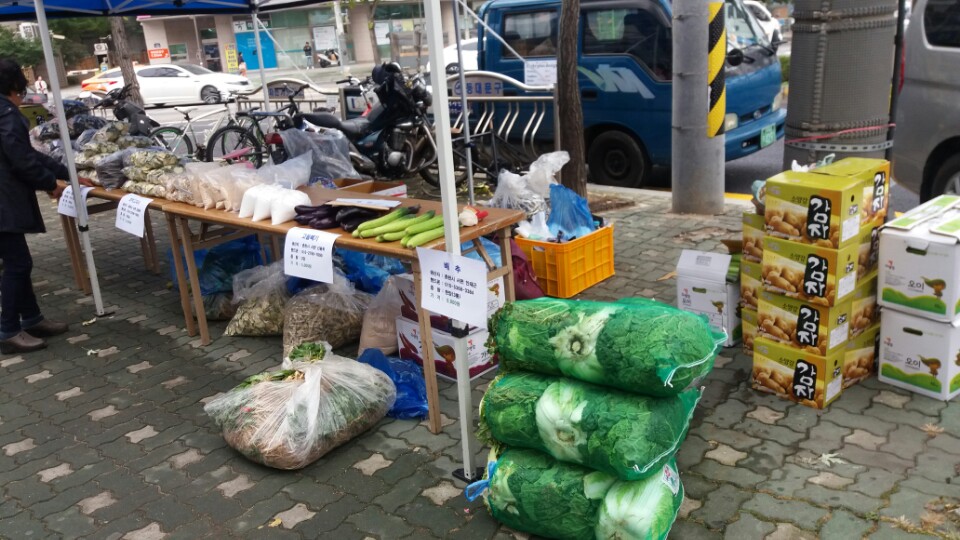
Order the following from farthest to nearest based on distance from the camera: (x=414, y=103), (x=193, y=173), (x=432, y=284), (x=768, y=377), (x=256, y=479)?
(x=414, y=103) → (x=193, y=173) → (x=768, y=377) → (x=256, y=479) → (x=432, y=284)

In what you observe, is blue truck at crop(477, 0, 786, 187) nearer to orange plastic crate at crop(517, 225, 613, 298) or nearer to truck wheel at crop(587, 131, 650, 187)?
truck wheel at crop(587, 131, 650, 187)

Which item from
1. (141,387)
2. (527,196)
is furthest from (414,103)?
(141,387)

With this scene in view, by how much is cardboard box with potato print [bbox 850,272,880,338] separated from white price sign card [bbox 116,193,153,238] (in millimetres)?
4138

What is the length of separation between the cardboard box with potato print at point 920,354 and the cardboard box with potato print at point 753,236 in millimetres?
654

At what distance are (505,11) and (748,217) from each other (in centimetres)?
612

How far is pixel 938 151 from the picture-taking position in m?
5.40

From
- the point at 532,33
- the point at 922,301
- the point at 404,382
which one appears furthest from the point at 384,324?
the point at 532,33

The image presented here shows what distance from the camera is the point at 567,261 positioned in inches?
192

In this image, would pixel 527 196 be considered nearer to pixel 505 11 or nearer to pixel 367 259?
pixel 367 259

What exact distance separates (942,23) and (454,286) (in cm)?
440

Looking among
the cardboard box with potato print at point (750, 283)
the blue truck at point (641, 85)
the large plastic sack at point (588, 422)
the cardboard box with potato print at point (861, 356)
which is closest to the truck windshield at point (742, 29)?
the blue truck at point (641, 85)

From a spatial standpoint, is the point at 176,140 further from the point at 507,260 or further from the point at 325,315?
the point at 507,260

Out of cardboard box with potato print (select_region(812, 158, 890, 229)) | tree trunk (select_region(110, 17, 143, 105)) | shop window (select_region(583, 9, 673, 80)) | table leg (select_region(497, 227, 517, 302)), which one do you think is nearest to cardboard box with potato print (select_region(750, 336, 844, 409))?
cardboard box with potato print (select_region(812, 158, 890, 229))

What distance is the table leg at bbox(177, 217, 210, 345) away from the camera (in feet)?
15.4
